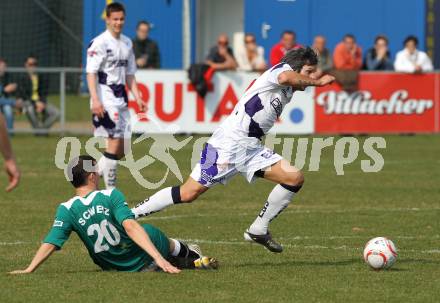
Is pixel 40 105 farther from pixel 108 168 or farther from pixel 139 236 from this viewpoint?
pixel 139 236

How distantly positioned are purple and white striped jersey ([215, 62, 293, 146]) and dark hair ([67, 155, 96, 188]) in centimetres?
198

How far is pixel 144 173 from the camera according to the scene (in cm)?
1984

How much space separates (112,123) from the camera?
50.8 ft

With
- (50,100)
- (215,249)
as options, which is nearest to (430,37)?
(50,100)

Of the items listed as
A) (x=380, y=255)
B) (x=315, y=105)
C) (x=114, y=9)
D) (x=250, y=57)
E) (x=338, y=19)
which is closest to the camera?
(x=380, y=255)

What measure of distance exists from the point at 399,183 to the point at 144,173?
4.20 meters

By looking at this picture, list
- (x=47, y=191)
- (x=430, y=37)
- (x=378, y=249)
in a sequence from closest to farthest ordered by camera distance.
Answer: (x=378, y=249), (x=47, y=191), (x=430, y=37)

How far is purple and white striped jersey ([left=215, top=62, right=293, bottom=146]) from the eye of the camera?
10977mm

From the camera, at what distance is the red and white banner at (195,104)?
84.3 feet

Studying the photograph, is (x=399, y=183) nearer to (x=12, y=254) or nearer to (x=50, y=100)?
(x=12, y=254)

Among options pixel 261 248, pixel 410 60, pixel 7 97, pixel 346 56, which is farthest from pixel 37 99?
pixel 261 248

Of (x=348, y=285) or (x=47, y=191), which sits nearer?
(x=348, y=285)

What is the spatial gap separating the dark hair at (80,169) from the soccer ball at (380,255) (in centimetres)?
246

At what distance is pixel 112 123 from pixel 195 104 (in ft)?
34.8
